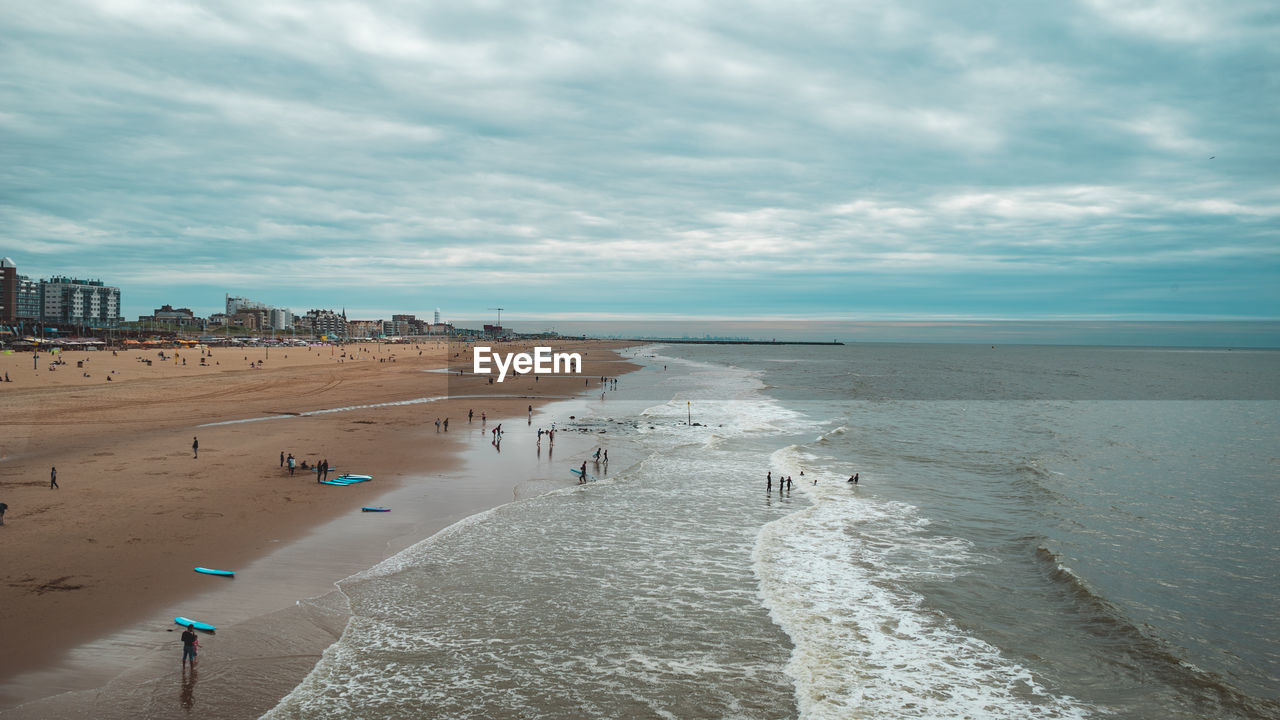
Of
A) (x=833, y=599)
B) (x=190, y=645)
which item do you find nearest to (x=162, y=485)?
(x=190, y=645)

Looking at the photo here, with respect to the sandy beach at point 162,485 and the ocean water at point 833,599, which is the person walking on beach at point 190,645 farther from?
the ocean water at point 833,599

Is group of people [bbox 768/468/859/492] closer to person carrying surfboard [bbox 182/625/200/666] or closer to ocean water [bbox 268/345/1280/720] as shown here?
ocean water [bbox 268/345/1280/720]

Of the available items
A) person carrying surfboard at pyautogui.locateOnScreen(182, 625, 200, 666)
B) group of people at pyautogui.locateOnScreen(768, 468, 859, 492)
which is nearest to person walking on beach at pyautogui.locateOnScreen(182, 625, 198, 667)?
person carrying surfboard at pyautogui.locateOnScreen(182, 625, 200, 666)

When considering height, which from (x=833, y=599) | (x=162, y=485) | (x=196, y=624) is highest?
(x=162, y=485)

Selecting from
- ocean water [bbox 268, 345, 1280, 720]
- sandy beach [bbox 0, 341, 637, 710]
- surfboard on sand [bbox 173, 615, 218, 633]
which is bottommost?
ocean water [bbox 268, 345, 1280, 720]

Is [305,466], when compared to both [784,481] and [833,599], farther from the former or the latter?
[833,599]
